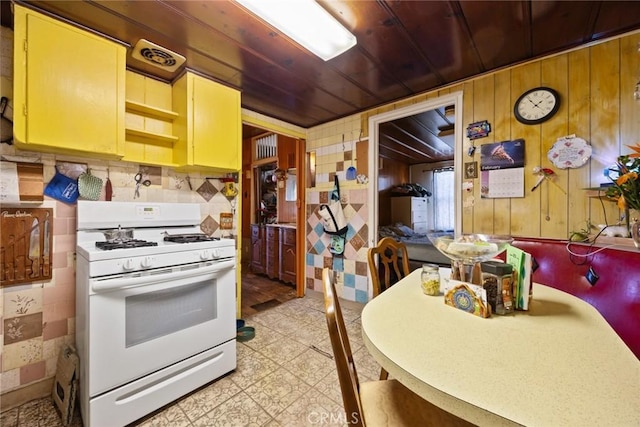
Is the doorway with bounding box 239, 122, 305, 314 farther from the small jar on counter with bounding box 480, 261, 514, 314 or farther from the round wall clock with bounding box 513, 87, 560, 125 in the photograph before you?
the small jar on counter with bounding box 480, 261, 514, 314

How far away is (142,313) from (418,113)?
8.86ft

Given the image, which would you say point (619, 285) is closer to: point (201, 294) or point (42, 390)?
point (201, 294)

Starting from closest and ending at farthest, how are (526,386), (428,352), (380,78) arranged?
(526,386) → (428,352) → (380,78)

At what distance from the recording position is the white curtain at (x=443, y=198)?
5.75 metres

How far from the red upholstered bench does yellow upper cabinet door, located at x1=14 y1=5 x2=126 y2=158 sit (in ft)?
8.96

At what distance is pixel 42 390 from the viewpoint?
1.54 metres

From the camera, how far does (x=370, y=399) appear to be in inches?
35.1

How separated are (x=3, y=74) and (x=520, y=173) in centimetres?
334

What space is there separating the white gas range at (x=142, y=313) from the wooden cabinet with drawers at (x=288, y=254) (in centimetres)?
179

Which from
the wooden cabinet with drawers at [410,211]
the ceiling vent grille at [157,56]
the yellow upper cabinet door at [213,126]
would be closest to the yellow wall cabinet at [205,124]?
the yellow upper cabinet door at [213,126]

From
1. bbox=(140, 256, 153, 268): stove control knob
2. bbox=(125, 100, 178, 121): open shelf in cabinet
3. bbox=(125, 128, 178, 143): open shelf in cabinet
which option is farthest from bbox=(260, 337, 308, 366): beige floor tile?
bbox=(125, 100, 178, 121): open shelf in cabinet

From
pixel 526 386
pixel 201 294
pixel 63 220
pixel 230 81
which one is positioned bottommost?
pixel 201 294

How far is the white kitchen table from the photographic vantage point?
18.5 inches

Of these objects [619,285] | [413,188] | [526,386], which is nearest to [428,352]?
[526,386]
